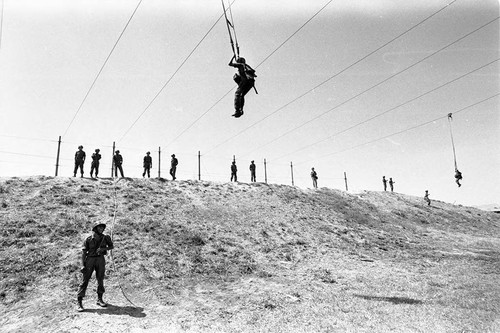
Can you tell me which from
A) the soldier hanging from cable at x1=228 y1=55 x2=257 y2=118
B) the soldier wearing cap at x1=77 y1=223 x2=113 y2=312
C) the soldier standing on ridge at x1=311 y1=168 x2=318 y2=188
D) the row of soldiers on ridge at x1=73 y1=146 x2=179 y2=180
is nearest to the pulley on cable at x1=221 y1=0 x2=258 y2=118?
the soldier hanging from cable at x1=228 y1=55 x2=257 y2=118

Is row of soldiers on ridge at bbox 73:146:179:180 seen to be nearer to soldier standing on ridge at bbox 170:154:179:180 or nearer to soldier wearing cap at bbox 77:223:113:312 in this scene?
soldier standing on ridge at bbox 170:154:179:180

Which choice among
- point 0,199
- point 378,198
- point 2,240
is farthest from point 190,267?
point 378,198

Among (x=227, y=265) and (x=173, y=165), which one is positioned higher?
→ (x=173, y=165)

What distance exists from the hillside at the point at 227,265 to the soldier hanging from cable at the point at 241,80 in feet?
19.8

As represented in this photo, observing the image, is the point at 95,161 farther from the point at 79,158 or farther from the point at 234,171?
the point at 234,171

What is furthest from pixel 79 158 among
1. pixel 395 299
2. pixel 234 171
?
pixel 395 299

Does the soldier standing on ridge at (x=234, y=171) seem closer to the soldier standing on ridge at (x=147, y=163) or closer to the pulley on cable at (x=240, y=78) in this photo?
the soldier standing on ridge at (x=147, y=163)

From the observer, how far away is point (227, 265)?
1259cm

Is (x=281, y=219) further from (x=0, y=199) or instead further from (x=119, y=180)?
(x=0, y=199)

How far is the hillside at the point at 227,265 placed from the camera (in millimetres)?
7172

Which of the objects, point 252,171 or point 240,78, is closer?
point 240,78

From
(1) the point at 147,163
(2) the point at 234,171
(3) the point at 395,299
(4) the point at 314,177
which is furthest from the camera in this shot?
(4) the point at 314,177

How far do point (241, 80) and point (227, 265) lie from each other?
784cm

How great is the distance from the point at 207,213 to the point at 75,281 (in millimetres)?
9332
